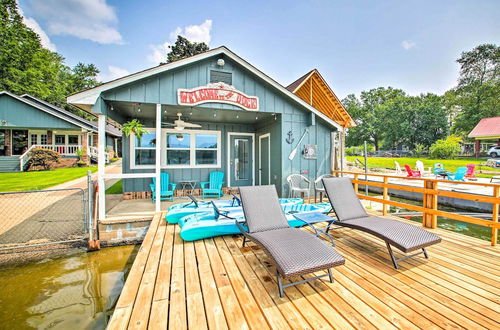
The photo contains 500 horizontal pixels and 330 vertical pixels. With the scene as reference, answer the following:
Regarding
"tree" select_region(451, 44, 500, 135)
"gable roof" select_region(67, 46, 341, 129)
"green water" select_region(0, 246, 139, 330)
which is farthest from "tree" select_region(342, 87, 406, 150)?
"green water" select_region(0, 246, 139, 330)

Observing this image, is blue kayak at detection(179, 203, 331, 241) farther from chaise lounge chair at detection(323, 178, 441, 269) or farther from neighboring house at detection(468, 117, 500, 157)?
neighboring house at detection(468, 117, 500, 157)

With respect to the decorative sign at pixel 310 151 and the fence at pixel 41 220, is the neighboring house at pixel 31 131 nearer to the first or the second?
the fence at pixel 41 220

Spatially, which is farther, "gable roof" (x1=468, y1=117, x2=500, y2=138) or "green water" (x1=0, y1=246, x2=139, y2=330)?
"gable roof" (x1=468, y1=117, x2=500, y2=138)

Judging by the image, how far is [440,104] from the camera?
112 feet

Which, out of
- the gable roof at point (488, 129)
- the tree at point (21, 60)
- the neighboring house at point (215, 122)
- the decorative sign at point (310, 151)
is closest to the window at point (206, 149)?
the neighboring house at point (215, 122)

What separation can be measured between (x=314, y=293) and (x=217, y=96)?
475 cm

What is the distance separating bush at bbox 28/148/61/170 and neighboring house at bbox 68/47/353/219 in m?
11.6

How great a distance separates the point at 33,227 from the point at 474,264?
827 cm

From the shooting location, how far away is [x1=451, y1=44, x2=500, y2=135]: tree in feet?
92.7

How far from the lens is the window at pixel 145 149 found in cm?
706

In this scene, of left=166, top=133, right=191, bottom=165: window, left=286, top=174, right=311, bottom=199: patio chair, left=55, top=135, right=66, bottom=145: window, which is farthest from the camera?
left=55, top=135, right=66, bottom=145: window

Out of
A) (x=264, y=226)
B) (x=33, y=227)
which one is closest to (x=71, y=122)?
(x=33, y=227)

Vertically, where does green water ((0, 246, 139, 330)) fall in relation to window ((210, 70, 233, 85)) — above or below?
below

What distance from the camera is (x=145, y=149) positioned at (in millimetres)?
7168
